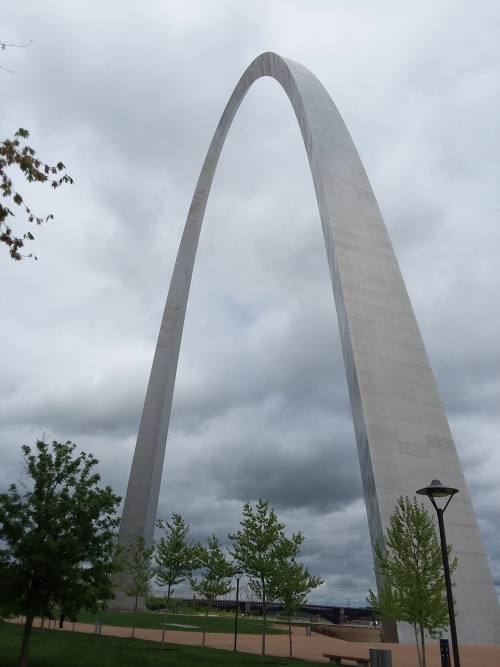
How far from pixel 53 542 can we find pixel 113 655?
247 inches

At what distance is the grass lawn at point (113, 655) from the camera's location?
15.5m

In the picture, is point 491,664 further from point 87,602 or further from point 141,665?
point 87,602

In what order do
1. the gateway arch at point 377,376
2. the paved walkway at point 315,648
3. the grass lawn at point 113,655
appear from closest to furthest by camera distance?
the grass lawn at point 113,655 < the paved walkway at point 315,648 < the gateway arch at point 377,376

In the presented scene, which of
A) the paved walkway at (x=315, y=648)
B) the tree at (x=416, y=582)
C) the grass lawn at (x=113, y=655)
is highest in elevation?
the tree at (x=416, y=582)

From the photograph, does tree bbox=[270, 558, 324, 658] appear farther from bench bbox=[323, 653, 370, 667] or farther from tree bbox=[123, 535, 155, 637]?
tree bbox=[123, 535, 155, 637]

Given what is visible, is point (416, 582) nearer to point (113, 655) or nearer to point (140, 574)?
point (113, 655)

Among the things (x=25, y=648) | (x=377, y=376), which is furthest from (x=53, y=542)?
(x=377, y=376)

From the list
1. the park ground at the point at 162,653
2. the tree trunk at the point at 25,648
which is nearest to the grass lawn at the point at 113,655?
the park ground at the point at 162,653

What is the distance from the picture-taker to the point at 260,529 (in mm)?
22141

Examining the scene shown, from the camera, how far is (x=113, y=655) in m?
17.2

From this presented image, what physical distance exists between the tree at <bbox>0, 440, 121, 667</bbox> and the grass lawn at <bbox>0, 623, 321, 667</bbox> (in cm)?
211

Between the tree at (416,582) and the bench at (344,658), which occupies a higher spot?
Result: the tree at (416,582)

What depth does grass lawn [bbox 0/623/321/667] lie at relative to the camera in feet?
51.0

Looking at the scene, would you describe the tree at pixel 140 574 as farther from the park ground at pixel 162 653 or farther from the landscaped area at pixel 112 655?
the landscaped area at pixel 112 655
